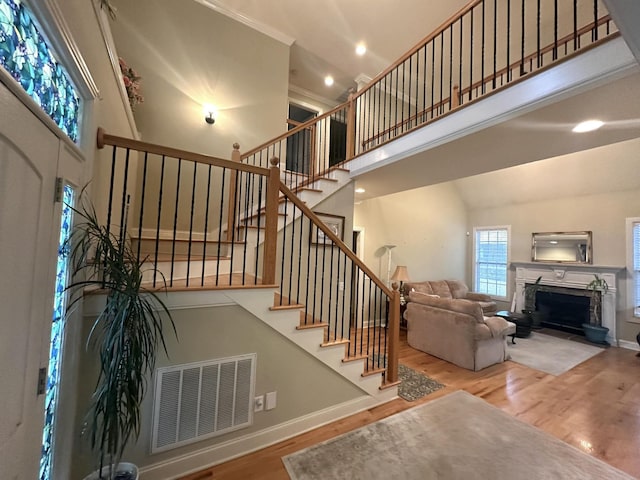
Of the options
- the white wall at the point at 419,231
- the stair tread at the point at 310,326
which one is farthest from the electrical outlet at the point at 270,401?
the white wall at the point at 419,231

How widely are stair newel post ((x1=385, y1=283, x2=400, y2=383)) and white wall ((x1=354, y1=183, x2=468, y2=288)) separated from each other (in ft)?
9.46

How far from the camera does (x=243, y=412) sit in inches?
80.4

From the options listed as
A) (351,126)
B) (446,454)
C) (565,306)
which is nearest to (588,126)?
(351,126)

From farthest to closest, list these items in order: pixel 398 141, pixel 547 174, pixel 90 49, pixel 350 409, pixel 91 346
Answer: pixel 547 174, pixel 398 141, pixel 350 409, pixel 91 346, pixel 90 49

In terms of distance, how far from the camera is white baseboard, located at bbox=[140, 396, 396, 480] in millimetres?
1797

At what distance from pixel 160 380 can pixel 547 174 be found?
7.75 m

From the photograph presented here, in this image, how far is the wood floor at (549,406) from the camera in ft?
6.68

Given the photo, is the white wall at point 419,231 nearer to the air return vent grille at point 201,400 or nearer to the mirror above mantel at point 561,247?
the mirror above mantel at point 561,247

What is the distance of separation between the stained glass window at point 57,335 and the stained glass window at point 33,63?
379mm

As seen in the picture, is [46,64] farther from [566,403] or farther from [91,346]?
[566,403]

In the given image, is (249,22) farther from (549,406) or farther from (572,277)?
(572,277)

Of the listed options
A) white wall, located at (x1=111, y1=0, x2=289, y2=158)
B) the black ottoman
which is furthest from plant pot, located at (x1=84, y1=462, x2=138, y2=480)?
the black ottoman

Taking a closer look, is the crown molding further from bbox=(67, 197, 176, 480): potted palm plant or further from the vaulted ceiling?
bbox=(67, 197, 176, 480): potted palm plant

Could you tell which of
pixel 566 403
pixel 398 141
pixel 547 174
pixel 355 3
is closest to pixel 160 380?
pixel 398 141
